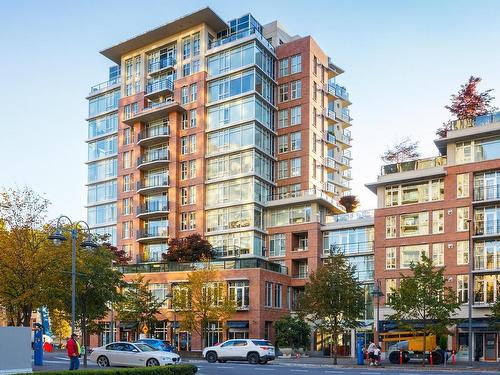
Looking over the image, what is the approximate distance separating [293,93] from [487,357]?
37057 mm

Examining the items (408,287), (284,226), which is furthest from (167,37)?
(408,287)

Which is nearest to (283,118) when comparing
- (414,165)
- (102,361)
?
(414,165)

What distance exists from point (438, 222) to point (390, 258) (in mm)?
5956

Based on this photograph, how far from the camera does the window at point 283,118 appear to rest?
7956 centimetres

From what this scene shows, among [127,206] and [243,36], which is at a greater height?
[243,36]

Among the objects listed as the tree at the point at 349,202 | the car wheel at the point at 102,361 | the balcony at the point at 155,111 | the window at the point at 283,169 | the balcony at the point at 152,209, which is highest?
the balcony at the point at 155,111

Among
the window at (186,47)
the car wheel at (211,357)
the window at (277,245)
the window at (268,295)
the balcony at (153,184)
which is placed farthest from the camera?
the window at (186,47)

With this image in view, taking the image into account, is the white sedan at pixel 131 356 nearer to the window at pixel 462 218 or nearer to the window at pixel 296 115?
the window at pixel 462 218

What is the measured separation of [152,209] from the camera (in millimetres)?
80688

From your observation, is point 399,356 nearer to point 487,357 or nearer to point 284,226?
point 487,357

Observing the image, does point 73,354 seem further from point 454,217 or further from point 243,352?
point 454,217

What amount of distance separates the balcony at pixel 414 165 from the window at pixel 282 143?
16906mm

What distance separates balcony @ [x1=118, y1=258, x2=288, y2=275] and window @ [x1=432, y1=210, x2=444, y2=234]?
55.2 ft

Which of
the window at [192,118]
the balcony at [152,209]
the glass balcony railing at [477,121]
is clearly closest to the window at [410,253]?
the glass balcony railing at [477,121]
